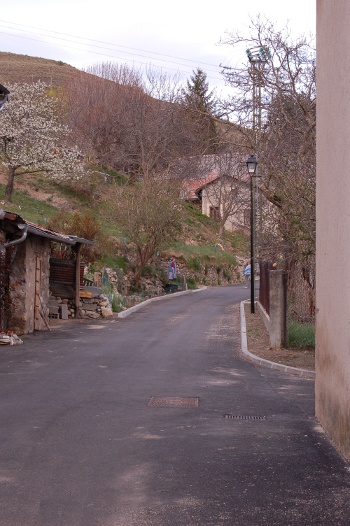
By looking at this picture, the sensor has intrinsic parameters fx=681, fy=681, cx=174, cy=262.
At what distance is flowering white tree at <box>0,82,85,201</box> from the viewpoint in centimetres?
3606

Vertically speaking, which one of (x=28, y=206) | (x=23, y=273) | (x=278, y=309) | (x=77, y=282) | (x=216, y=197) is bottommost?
(x=278, y=309)

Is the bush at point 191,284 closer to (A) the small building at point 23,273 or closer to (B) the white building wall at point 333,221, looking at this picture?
(A) the small building at point 23,273

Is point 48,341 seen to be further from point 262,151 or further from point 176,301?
point 176,301

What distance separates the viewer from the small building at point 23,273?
1609cm

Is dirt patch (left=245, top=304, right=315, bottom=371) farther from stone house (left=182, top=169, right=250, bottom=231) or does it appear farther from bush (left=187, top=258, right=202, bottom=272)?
stone house (left=182, top=169, right=250, bottom=231)

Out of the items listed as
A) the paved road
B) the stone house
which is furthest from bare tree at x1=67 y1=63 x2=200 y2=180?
A: the paved road

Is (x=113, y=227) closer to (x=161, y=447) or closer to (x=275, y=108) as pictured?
(x=275, y=108)

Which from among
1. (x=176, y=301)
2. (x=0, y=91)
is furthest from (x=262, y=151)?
(x=176, y=301)

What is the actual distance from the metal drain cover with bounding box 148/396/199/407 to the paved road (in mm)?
14

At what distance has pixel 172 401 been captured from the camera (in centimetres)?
910

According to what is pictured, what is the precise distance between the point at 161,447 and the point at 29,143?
32.7 metres

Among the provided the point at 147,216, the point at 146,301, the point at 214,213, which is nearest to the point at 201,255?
the point at 147,216

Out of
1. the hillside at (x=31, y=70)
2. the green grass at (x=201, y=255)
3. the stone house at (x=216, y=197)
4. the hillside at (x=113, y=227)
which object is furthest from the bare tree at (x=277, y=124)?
the hillside at (x=31, y=70)

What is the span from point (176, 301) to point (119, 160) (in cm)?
2394
